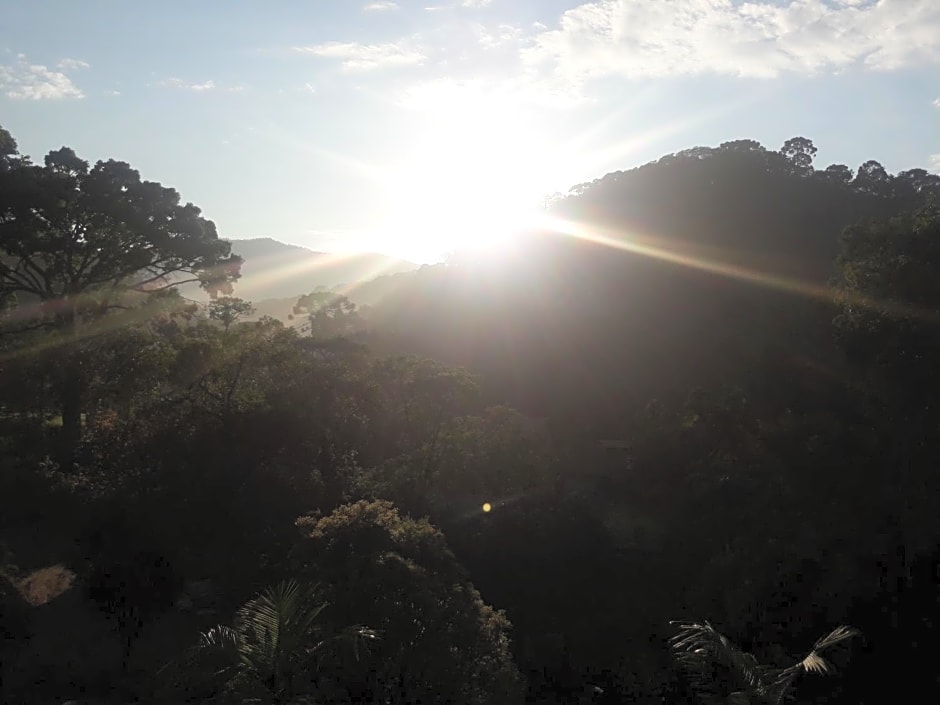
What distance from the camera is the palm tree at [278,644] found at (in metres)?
7.89

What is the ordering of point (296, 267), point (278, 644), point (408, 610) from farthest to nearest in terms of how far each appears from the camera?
point (296, 267)
point (408, 610)
point (278, 644)

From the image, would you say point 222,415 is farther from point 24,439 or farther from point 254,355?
point 24,439

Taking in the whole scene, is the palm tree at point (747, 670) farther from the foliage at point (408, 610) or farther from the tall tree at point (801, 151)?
the tall tree at point (801, 151)

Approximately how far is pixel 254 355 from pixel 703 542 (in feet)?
47.5

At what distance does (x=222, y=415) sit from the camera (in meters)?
19.6

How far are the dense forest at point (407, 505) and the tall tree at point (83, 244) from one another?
0.11 metres

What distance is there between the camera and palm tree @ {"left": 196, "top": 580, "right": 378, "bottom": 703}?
25.9 feet

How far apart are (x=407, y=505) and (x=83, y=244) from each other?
14.9 m

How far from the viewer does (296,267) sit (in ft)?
379

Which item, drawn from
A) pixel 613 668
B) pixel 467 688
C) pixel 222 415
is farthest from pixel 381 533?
pixel 222 415

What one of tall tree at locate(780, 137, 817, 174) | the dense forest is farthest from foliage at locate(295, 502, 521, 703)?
tall tree at locate(780, 137, 817, 174)

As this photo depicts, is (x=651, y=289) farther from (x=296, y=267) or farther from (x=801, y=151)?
(x=296, y=267)

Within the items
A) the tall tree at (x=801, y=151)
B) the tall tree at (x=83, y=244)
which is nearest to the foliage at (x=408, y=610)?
the tall tree at (x=83, y=244)

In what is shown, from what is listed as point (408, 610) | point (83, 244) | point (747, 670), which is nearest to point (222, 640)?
point (408, 610)
